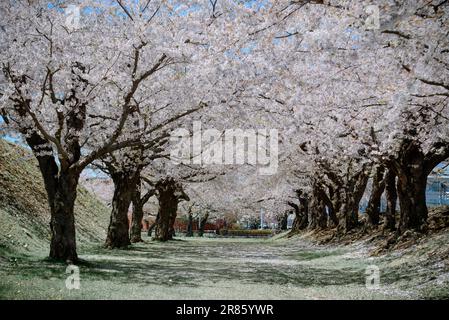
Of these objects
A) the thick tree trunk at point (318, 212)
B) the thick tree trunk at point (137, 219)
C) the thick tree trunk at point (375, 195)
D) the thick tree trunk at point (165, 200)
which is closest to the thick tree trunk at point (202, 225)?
the thick tree trunk at point (318, 212)

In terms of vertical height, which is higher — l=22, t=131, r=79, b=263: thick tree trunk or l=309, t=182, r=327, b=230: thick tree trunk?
l=309, t=182, r=327, b=230: thick tree trunk

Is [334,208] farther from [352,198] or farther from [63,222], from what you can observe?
[63,222]

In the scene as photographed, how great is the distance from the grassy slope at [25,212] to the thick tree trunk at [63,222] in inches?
61.8

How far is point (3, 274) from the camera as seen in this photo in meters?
10.8

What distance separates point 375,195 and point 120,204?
13.4 metres

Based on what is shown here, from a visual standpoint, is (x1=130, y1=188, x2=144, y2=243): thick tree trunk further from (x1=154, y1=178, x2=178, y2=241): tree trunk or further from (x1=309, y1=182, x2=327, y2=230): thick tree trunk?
(x1=309, y1=182, x2=327, y2=230): thick tree trunk

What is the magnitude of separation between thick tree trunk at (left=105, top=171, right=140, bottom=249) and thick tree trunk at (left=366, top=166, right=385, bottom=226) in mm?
12325

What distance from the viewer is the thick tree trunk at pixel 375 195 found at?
25484 mm

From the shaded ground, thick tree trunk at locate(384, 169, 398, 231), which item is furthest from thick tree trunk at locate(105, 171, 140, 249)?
thick tree trunk at locate(384, 169, 398, 231)

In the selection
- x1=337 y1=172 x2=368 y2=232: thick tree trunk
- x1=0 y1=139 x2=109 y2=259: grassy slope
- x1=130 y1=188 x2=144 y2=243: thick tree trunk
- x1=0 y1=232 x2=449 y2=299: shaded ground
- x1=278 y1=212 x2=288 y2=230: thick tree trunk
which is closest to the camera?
x1=0 y1=232 x2=449 y2=299: shaded ground

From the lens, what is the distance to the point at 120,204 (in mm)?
22672

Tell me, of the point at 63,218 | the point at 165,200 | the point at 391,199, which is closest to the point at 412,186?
the point at 391,199

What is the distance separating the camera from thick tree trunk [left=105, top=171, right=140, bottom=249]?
22.6 m
